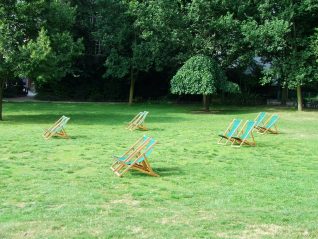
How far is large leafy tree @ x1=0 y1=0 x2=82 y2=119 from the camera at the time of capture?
64.8 ft

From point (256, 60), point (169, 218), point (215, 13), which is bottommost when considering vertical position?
point (169, 218)

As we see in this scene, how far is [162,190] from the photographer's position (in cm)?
855

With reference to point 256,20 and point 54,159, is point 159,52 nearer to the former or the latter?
point 256,20

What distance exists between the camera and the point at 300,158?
1240 cm

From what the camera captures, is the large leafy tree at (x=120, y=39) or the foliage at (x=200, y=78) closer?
the foliage at (x=200, y=78)

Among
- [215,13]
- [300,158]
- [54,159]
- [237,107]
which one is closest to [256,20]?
[215,13]

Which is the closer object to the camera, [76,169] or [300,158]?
[76,169]

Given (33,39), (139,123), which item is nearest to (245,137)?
(139,123)

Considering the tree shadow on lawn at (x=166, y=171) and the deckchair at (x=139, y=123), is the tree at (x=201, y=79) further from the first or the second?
the tree shadow on lawn at (x=166, y=171)

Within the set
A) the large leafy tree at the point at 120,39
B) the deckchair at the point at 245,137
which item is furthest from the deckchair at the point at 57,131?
the large leafy tree at the point at 120,39

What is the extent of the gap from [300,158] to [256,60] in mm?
25035

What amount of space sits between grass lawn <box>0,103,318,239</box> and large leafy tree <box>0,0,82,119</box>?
4.57m

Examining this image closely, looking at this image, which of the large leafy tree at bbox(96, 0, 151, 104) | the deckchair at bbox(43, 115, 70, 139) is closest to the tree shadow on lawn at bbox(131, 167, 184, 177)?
the deckchair at bbox(43, 115, 70, 139)

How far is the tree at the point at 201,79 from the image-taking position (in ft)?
89.9
